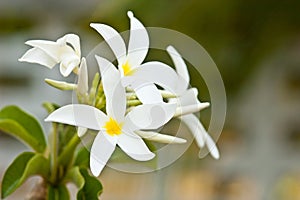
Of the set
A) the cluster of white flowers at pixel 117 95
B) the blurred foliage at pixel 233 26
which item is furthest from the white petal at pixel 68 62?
the blurred foliage at pixel 233 26

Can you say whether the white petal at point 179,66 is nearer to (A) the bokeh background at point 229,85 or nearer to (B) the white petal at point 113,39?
(B) the white petal at point 113,39

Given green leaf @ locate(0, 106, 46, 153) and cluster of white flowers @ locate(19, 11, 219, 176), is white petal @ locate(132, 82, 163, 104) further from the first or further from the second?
green leaf @ locate(0, 106, 46, 153)

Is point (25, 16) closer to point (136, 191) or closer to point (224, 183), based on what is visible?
point (136, 191)

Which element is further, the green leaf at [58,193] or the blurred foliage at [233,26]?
the blurred foliage at [233,26]

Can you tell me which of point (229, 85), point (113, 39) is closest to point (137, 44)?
point (113, 39)

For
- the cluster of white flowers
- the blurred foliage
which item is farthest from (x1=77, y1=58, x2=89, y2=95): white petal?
the blurred foliage
